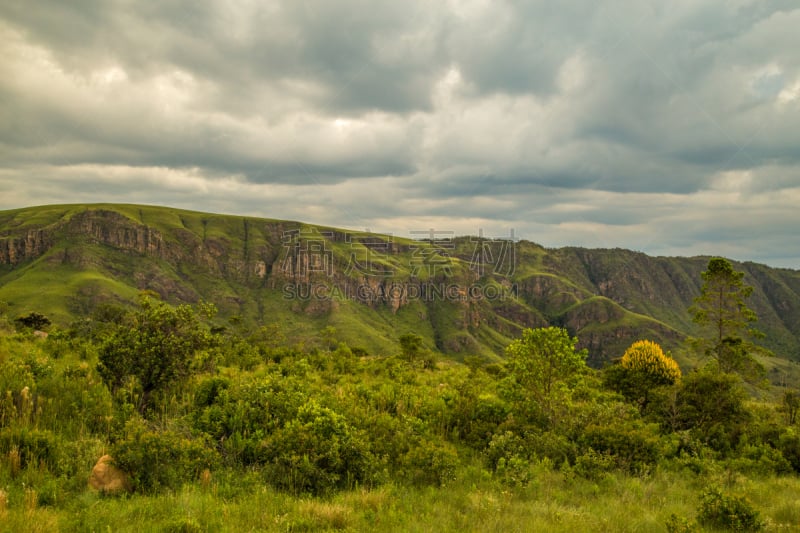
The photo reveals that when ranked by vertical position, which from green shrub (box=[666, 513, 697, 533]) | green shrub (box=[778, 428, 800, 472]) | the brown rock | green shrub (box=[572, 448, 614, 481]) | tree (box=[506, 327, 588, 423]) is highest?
tree (box=[506, 327, 588, 423])

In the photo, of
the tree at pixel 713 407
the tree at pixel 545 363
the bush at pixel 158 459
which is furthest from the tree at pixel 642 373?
the bush at pixel 158 459

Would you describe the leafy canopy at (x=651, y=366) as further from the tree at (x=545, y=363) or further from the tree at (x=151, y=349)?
the tree at (x=151, y=349)

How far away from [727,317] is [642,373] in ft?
62.6

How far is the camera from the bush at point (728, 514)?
23.5 ft

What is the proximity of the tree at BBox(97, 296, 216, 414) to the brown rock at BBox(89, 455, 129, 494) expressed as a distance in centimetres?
291

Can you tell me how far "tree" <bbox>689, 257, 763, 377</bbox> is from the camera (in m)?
28.3

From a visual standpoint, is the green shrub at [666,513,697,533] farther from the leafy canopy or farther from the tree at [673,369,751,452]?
the leafy canopy

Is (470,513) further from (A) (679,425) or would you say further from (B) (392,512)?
(A) (679,425)

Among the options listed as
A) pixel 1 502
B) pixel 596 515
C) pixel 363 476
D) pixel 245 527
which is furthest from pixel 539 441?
pixel 1 502

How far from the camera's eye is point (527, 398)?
12641mm

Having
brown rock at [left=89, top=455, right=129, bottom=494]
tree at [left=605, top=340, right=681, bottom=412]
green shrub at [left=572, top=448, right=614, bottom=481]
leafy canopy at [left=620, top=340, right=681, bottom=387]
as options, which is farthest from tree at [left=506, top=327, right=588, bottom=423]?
brown rock at [left=89, top=455, right=129, bottom=494]

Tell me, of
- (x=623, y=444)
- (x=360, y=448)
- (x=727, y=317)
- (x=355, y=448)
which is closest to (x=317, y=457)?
(x=355, y=448)

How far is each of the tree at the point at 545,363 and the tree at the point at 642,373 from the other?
6121 millimetres

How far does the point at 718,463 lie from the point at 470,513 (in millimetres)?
8466
